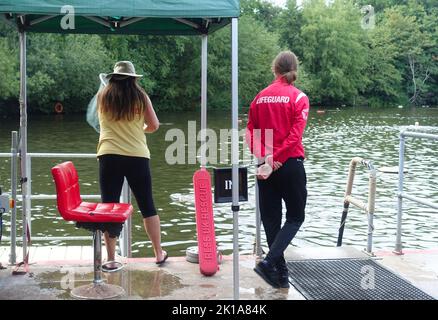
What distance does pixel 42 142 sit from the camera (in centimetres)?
2489

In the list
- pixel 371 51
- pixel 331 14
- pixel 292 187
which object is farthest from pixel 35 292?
pixel 371 51

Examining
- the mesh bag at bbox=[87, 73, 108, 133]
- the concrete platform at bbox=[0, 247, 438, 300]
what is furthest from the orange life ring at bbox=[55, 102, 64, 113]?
the mesh bag at bbox=[87, 73, 108, 133]

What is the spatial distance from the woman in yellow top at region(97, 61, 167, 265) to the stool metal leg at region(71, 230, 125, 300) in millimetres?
592

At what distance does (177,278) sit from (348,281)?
4.85ft

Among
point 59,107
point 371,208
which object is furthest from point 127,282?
point 59,107

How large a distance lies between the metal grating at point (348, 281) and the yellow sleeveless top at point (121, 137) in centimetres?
177

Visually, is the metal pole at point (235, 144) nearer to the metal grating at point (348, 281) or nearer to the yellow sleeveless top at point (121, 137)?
the metal grating at point (348, 281)

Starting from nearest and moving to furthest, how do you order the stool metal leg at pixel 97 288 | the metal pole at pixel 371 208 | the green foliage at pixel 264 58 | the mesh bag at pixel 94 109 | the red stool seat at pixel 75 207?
the red stool seat at pixel 75 207, the stool metal leg at pixel 97 288, the mesh bag at pixel 94 109, the metal pole at pixel 371 208, the green foliage at pixel 264 58

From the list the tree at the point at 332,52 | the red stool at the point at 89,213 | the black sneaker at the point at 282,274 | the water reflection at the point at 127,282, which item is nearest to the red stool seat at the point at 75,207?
the red stool at the point at 89,213

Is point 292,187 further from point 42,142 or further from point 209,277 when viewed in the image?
point 42,142

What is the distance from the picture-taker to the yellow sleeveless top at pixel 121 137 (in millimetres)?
5258

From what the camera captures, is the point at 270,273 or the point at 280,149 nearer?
the point at 280,149

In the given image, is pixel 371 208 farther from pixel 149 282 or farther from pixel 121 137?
pixel 121 137

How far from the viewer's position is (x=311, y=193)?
47.4ft
